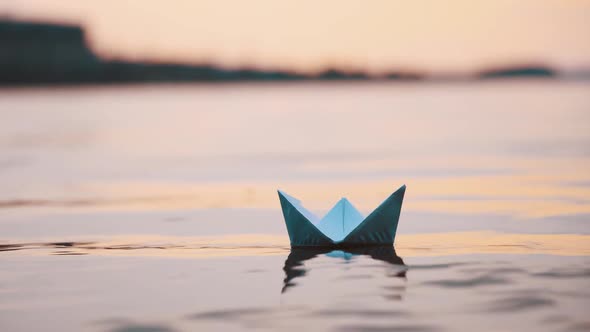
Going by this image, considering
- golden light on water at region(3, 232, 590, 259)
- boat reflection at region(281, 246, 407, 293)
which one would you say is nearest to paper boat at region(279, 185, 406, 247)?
boat reflection at region(281, 246, 407, 293)

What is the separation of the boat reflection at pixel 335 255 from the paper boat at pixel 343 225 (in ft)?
0.35

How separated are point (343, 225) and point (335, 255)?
0.87 metres

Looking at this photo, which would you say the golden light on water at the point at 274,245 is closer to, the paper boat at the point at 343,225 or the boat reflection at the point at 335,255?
the boat reflection at the point at 335,255

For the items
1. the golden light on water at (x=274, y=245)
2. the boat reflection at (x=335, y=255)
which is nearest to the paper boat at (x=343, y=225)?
the boat reflection at (x=335, y=255)

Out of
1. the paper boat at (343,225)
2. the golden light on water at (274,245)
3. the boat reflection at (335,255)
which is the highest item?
the paper boat at (343,225)

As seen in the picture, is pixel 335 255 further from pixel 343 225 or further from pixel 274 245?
pixel 274 245

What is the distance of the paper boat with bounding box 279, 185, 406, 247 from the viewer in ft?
46.4

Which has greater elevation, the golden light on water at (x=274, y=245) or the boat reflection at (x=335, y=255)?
the golden light on water at (x=274, y=245)

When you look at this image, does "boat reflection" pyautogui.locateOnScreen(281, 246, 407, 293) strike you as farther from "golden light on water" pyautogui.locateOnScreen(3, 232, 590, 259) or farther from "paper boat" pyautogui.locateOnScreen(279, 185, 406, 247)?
"golden light on water" pyautogui.locateOnScreen(3, 232, 590, 259)

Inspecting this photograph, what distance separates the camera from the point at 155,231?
18.1 meters

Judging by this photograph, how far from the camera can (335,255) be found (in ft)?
47.2

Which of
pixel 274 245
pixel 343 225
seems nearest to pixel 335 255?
pixel 343 225

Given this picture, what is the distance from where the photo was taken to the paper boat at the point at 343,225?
14.1 meters

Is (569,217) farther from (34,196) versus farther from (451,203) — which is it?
(34,196)
